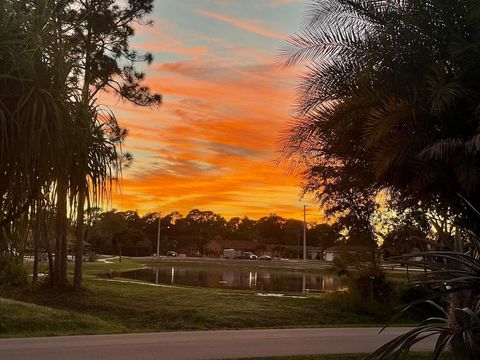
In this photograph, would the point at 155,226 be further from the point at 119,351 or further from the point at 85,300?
the point at 119,351

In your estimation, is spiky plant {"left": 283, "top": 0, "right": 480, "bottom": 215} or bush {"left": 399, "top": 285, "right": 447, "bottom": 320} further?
bush {"left": 399, "top": 285, "right": 447, "bottom": 320}

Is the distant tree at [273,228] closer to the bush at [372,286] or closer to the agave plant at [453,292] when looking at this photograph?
the bush at [372,286]

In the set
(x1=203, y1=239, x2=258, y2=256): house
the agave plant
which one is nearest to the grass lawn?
the agave plant

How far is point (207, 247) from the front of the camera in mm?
125375

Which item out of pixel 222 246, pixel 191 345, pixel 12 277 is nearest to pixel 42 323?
pixel 191 345

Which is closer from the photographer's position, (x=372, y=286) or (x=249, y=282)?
(x=372, y=286)

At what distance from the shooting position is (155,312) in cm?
1719

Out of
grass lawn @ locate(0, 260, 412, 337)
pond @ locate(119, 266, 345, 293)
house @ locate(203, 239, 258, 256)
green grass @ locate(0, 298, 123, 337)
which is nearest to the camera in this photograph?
green grass @ locate(0, 298, 123, 337)

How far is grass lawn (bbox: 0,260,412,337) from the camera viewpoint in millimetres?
13414

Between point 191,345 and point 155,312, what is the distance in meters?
6.77

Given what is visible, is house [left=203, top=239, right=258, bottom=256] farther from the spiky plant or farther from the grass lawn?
the spiky plant

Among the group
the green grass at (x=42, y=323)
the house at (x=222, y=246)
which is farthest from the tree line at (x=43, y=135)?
the house at (x=222, y=246)

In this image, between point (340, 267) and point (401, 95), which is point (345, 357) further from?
point (340, 267)

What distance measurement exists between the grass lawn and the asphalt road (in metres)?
1.82
